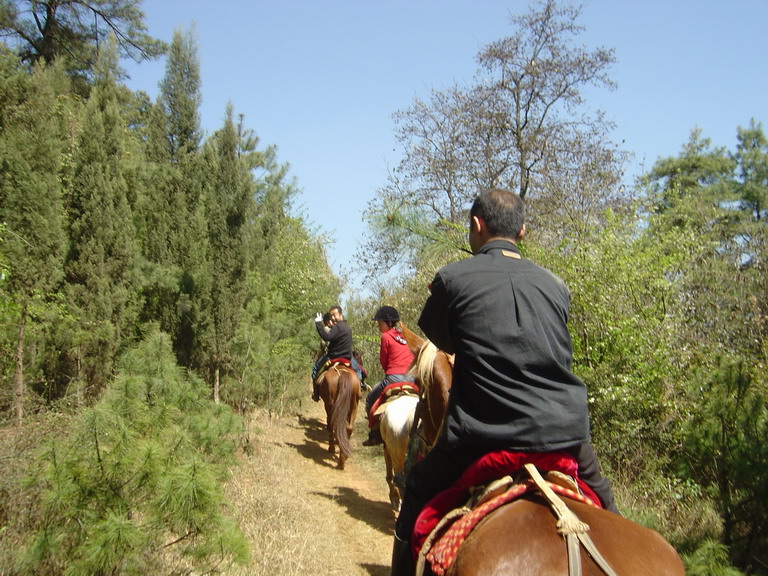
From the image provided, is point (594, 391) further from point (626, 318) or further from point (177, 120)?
point (177, 120)

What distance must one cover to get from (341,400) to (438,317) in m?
9.05

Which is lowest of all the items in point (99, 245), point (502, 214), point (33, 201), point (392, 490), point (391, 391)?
point (392, 490)

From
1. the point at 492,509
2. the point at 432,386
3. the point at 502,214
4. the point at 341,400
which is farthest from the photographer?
the point at 341,400

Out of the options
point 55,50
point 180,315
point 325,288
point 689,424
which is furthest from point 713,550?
point 55,50

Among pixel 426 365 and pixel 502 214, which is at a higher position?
pixel 502 214

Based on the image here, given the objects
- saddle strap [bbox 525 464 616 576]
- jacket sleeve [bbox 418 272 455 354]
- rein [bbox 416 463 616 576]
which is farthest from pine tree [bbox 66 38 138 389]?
saddle strap [bbox 525 464 616 576]

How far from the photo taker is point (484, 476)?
8.86 ft

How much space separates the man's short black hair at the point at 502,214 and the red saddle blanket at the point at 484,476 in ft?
3.54

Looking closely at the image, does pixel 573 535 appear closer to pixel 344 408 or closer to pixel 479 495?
pixel 479 495

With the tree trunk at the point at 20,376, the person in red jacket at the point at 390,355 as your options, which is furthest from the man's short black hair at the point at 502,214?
the person in red jacket at the point at 390,355

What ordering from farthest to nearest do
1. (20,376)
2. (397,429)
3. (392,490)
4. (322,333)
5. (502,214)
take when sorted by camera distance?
(322,333), (392,490), (397,429), (20,376), (502,214)

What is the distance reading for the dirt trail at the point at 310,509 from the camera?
6.42 metres

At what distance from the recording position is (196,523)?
401 cm

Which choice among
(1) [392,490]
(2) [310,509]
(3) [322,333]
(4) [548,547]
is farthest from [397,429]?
(4) [548,547]
